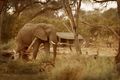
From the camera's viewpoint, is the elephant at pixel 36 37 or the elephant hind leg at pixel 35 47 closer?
the elephant hind leg at pixel 35 47

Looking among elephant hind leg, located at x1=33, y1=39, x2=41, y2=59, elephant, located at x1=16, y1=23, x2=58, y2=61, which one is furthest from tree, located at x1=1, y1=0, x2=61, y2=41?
elephant hind leg, located at x1=33, y1=39, x2=41, y2=59

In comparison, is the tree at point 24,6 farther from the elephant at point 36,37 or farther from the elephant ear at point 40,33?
the elephant ear at point 40,33

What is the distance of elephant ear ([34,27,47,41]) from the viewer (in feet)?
54.2

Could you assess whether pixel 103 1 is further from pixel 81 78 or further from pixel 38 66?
pixel 81 78

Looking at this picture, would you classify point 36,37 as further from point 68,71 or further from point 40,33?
point 68,71

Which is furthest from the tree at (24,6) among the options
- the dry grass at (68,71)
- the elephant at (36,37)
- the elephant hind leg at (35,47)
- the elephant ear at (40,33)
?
Result: the dry grass at (68,71)

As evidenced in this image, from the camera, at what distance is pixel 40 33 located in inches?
656

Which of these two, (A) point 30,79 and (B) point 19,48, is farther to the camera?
(B) point 19,48

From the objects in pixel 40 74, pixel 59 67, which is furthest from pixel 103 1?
pixel 59 67

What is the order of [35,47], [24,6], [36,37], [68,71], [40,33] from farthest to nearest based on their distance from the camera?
[24,6] → [36,37] → [40,33] → [35,47] → [68,71]

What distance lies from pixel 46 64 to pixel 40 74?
1.14 meters

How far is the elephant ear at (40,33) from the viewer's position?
54.2 feet

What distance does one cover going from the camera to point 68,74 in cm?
916

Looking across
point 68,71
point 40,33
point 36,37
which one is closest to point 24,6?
point 36,37
